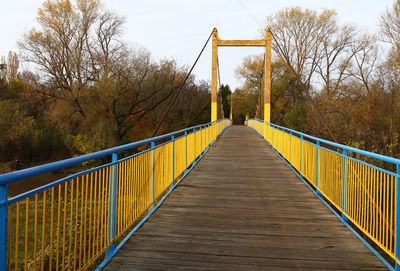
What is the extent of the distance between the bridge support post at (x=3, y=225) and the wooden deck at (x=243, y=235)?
115 cm

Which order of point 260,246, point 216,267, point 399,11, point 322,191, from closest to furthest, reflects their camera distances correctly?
point 216,267, point 260,246, point 322,191, point 399,11

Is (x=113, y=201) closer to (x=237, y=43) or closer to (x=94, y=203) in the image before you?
(x=94, y=203)

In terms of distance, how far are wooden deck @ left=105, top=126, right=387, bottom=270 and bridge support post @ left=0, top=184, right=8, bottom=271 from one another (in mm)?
1151

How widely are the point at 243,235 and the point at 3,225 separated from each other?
2348 mm

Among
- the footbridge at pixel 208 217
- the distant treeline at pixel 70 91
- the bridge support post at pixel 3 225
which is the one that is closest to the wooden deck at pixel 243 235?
the footbridge at pixel 208 217

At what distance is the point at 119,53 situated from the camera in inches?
947

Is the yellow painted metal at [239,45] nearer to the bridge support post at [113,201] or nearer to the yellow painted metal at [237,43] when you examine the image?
the yellow painted metal at [237,43]

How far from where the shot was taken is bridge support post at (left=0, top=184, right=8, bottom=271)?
5.17 feet

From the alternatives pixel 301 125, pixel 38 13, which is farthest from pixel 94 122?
pixel 301 125

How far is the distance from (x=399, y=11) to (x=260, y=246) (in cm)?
1891

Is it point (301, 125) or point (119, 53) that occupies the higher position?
point (119, 53)

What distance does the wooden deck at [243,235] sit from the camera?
271cm

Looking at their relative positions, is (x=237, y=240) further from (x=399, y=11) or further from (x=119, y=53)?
(x=119, y=53)

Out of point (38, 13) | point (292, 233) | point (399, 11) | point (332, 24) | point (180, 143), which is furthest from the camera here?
point (332, 24)
